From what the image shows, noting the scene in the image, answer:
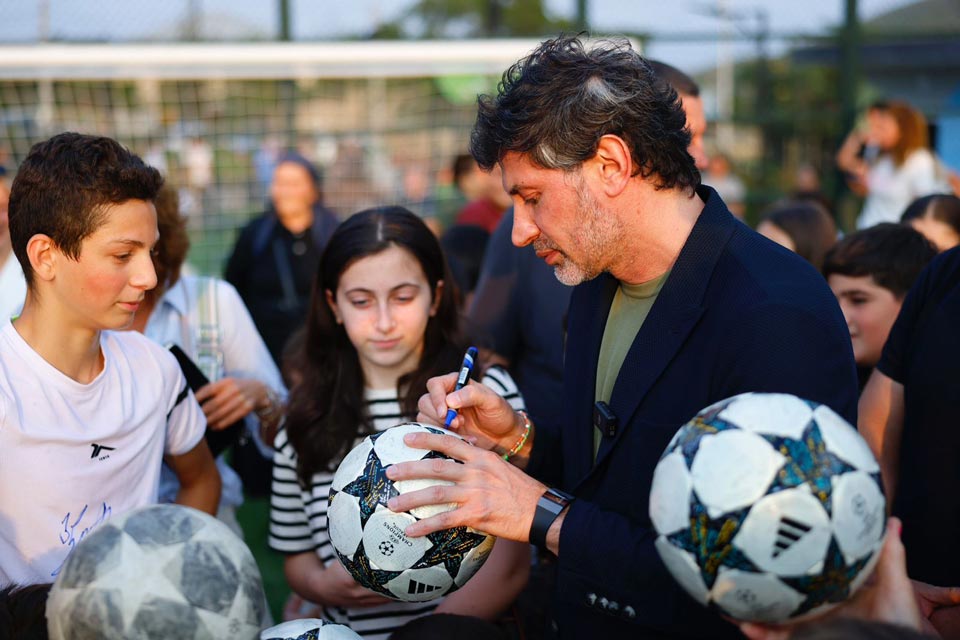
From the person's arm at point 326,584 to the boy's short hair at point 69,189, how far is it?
1.39 m

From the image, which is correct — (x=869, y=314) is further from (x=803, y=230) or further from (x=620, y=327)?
(x=620, y=327)

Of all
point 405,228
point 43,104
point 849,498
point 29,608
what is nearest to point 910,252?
point 405,228

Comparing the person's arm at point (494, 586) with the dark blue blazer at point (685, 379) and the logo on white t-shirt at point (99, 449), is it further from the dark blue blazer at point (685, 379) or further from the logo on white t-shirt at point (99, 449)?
the logo on white t-shirt at point (99, 449)

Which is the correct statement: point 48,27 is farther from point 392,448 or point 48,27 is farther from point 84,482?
point 392,448

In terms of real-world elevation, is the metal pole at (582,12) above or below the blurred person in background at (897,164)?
above

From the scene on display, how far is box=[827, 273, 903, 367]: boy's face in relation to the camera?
3994 millimetres

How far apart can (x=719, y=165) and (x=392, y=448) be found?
35.3 ft

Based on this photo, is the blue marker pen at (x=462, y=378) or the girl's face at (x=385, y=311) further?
the girl's face at (x=385, y=311)

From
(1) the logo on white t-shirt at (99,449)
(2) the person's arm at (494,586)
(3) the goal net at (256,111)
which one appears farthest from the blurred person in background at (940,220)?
(3) the goal net at (256,111)

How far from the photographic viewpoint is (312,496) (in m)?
3.38

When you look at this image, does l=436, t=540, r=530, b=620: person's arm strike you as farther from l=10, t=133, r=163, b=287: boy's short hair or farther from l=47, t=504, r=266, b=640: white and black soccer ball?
l=10, t=133, r=163, b=287: boy's short hair

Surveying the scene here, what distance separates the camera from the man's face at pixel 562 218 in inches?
96.1

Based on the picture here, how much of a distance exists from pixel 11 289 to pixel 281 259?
3.27m

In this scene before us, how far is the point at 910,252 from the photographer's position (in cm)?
402
